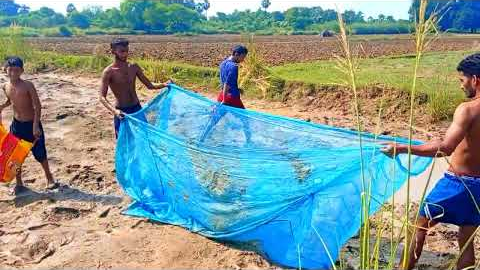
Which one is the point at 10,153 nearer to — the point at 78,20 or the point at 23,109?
the point at 23,109

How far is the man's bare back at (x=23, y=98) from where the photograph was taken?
15.5ft

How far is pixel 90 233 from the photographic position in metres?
4.03

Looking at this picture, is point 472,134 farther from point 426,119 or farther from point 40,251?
point 426,119

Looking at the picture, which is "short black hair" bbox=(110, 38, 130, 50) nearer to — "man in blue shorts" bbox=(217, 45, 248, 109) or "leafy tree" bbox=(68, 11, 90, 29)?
"man in blue shorts" bbox=(217, 45, 248, 109)

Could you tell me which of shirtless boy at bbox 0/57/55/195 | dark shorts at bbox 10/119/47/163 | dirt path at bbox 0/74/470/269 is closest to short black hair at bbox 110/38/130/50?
shirtless boy at bbox 0/57/55/195

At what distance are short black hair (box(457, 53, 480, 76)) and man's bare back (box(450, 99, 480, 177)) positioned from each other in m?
0.16

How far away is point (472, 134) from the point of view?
279cm

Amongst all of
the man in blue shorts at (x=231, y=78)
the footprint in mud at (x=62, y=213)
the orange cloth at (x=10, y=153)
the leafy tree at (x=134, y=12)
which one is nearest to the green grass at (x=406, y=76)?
the man in blue shorts at (x=231, y=78)

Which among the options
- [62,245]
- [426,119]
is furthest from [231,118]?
[426,119]

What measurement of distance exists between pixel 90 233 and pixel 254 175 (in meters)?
1.50

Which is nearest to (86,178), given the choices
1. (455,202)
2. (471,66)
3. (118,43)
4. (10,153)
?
(10,153)

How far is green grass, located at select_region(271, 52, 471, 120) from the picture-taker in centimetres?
777

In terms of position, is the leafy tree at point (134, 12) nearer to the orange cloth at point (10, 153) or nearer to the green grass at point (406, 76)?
the green grass at point (406, 76)

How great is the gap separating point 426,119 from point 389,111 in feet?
2.28
